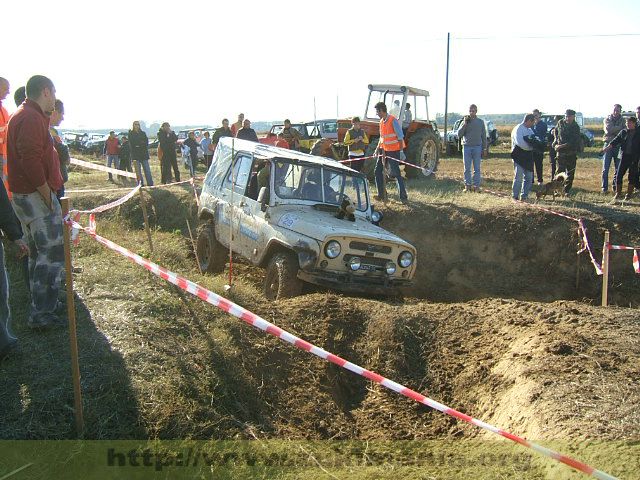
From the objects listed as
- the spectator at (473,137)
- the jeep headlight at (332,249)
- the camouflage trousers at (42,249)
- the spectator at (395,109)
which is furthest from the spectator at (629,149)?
the camouflage trousers at (42,249)

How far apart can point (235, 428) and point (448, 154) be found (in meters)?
25.0

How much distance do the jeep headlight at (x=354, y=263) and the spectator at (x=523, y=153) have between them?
5633mm

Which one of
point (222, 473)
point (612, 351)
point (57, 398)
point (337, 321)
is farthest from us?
point (337, 321)

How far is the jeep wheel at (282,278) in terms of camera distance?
715cm

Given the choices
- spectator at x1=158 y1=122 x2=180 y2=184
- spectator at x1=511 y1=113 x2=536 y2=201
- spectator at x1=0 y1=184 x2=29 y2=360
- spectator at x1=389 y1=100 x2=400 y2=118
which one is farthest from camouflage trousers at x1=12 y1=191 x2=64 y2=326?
spectator at x1=389 y1=100 x2=400 y2=118

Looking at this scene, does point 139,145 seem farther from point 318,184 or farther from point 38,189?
point 38,189

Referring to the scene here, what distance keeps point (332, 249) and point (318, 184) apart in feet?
4.84

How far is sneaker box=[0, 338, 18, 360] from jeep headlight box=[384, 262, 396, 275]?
14.5ft

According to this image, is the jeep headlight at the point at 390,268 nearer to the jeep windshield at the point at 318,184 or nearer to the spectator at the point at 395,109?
the jeep windshield at the point at 318,184

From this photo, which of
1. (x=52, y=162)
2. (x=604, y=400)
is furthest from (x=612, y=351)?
(x=52, y=162)

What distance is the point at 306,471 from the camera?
370 cm

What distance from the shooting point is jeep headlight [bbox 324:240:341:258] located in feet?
23.0

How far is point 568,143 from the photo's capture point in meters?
12.4

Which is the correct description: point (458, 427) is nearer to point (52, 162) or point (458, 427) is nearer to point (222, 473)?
point (222, 473)
